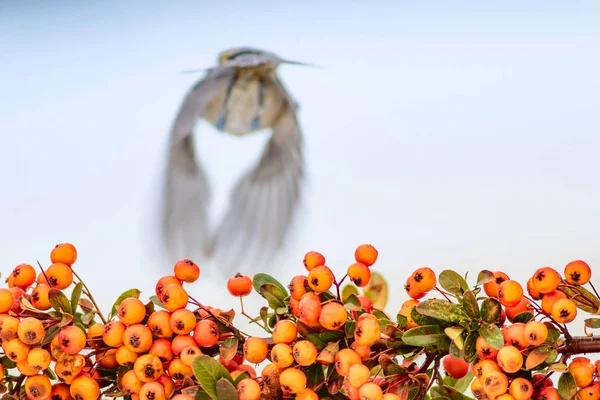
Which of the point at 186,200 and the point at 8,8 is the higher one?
the point at 8,8

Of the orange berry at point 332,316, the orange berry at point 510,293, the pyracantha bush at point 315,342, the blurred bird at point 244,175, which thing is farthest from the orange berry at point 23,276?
the blurred bird at point 244,175

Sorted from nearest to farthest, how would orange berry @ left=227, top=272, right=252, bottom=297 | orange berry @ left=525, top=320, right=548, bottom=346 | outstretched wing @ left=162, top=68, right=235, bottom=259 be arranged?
orange berry @ left=525, top=320, right=548, bottom=346 < orange berry @ left=227, top=272, right=252, bottom=297 < outstretched wing @ left=162, top=68, right=235, bottom=259

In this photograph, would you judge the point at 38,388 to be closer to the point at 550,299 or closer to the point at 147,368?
the point at 147,368

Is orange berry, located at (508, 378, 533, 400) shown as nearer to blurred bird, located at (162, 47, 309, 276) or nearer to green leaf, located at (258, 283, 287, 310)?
green leaf, located at (258, 283, 287, 310)

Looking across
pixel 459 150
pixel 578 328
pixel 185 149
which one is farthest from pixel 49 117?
pixel 578 328

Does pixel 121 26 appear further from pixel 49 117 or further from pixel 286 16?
pixel 286 16

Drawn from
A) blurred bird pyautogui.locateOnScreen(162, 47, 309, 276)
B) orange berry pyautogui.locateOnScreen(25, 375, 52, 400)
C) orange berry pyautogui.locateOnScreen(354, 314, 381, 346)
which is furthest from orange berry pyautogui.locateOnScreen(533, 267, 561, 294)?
blurred bird pyautogui.locateOnScreen(162, 47, 309, 276)
